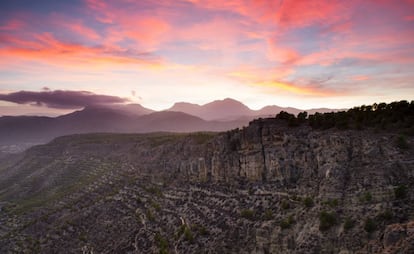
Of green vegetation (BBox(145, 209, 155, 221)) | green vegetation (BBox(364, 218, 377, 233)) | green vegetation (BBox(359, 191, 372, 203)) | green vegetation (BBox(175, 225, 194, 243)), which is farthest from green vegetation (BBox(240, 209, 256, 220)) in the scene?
green vegetation (BBox(145, 209, 155, 221))

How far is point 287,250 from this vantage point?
40.7 m

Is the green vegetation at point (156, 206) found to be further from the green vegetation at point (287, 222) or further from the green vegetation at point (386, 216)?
the green vegetation at point (386, 216)

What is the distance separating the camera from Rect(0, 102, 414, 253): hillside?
127 ft

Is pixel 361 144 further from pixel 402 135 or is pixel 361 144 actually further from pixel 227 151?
pixel 227 151

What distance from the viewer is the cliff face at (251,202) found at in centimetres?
3875

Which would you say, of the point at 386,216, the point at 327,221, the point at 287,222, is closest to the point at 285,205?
the point at 287,222

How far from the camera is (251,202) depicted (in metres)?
54.7

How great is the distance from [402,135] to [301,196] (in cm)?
1789

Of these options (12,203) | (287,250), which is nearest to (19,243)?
(12,203)

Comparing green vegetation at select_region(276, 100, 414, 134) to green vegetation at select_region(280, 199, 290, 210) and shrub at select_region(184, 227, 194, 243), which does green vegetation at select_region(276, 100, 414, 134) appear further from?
shrub at select_region(184, 227, 194, 243)

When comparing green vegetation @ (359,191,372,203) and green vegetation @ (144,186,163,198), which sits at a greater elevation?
green vegetation @ (359,191,372,203)

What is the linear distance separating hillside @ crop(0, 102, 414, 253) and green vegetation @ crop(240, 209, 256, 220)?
0.54 ft

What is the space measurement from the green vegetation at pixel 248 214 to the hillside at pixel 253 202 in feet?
0.54

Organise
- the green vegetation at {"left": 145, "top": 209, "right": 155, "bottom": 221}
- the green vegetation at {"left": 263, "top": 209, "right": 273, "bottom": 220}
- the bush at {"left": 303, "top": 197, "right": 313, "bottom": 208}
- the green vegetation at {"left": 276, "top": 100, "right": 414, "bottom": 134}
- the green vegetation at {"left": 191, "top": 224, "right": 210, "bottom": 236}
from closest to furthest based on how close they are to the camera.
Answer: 1. the bush at {"left": 303, "top": 197, "right": 313, "bottom": 208}
2. the green vegetation at {"left": 263, "top": 209, "right": 273, "bottom": 220}
3. the green vegetation at {"left": 276, "top": 100, "right": 414, "bottom": 134}
4. the green vegetation at {"left": 191, "top": 224, "right": 210, "bottom": 236}
5. the green vegetation at {"left": 145, "top": 209, "right": 155, "bottom": 221}
